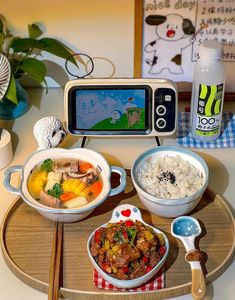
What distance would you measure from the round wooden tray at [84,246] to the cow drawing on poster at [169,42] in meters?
0.37

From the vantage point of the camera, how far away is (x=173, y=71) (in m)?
1.39

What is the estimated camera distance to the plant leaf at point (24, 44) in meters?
1.31

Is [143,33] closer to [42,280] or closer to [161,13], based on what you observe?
[161,13]

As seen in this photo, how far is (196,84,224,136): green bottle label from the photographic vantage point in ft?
3.99

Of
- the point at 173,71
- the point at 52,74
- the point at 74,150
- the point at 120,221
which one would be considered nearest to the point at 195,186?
the point at 120,221

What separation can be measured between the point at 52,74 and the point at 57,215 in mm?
534

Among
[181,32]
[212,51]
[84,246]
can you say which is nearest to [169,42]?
[181,32]

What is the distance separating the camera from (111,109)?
4.06ft

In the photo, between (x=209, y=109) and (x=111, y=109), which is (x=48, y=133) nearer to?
(x=111, y=109)

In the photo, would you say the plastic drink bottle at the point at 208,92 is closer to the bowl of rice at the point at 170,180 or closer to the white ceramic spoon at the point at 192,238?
the bowl of rice at the point at 170,180

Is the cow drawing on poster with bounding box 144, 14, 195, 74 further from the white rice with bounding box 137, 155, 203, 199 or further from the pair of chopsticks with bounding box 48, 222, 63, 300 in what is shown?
the pair of chopsticks with bounding box 48, 222, 63, 300

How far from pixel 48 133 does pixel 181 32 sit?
43 cm

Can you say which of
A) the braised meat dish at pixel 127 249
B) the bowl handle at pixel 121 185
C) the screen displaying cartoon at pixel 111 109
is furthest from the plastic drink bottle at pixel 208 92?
the braised meat dish at pixel 127 249

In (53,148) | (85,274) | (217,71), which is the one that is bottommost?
(85,274)
